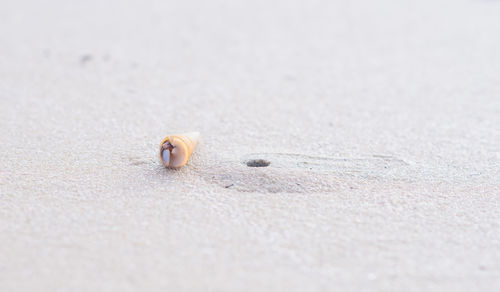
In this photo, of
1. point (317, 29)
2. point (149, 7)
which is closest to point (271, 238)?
point (317, 29)

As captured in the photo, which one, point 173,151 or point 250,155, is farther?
point 250,155

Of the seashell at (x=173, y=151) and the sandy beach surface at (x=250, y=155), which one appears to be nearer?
the sandy beach surface at (x=250, y=155)

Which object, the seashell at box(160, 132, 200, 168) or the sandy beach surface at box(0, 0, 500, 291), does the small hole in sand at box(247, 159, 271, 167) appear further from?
the seashell at box(160, 132, 200, 168)

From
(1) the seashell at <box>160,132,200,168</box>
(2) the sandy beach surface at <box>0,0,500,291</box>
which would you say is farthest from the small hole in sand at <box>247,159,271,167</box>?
(1) the seashell at <box>160,132,200,168</box>

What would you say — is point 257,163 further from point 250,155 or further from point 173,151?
point 173,151

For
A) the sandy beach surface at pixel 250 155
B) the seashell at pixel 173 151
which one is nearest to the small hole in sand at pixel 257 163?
the sandy beach surface at pixel 250 155

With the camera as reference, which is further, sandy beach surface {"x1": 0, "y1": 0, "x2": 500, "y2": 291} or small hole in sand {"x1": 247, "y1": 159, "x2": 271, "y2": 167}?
small hole in sand {"x1": 247, "y1": 159, "x2": 271, "y2": 167}

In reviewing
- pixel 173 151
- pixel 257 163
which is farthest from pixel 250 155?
pixel 173 151

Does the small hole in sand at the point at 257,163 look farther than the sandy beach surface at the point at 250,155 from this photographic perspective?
Yes

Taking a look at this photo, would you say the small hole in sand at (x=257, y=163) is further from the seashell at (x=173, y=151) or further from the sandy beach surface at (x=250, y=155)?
the seashell at (x=173, y=151)
